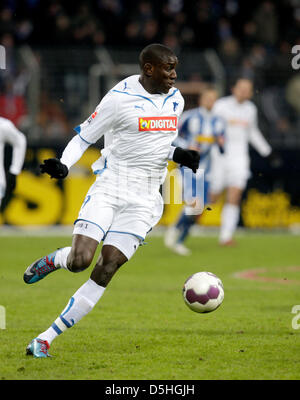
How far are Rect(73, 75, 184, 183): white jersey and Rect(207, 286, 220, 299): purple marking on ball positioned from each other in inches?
38.5

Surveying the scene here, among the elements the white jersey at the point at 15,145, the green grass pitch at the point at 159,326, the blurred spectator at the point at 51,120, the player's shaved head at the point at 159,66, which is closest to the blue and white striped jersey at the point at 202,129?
the green grass pitch at the point at 159,326

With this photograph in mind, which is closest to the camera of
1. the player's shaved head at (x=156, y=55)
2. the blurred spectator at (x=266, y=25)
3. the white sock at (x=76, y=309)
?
the white sock at (x=76, y=309)

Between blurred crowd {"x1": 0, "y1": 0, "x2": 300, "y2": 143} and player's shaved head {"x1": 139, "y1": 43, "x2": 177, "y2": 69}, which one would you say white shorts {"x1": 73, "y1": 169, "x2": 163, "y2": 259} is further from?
blurred crowd {"x1": 0, "y1": 0, "x2": 300, "y2": 143}

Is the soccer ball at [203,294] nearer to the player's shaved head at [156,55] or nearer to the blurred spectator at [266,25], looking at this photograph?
the player's shaved head at [156,55]

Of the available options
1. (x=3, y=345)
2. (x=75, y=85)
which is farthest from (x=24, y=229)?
(x=3, y=345)

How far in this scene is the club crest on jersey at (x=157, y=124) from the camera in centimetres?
600

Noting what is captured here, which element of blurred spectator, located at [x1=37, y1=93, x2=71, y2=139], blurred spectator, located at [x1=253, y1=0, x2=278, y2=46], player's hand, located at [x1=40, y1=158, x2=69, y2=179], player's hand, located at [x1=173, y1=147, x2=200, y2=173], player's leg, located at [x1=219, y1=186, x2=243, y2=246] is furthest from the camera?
blurred spectator, located at [x1=253, y1=0, x2=278, y2=46]

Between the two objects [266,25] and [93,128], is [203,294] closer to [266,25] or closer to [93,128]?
[93,128]

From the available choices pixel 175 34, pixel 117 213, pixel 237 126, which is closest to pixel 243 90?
pixel 237 126

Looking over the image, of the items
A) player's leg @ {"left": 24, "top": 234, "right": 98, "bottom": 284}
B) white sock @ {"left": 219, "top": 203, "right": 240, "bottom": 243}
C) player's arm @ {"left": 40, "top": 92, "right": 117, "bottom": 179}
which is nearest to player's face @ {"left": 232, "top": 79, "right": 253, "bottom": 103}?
white sock @ {"left": 219, "top": 203, "right": 240, "bottom": 243}

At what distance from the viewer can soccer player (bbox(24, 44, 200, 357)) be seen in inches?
225

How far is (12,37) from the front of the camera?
17.9 m

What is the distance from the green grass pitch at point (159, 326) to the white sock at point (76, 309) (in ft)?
0.65
